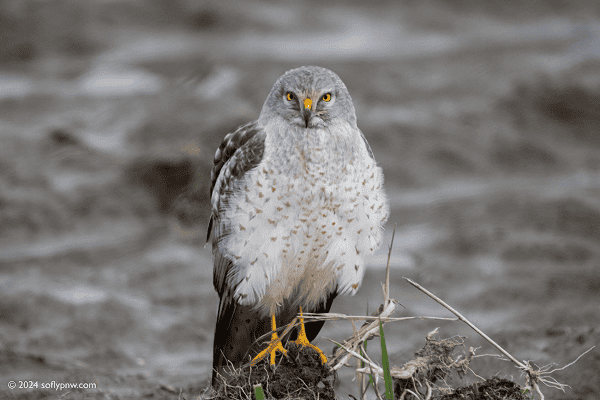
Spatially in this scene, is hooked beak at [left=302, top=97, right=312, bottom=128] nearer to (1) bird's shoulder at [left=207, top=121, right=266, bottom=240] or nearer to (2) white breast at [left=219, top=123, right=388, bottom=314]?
(2) white breast at [left=219, top=123, right=388, bottom=314]

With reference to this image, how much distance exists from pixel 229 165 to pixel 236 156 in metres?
0.09

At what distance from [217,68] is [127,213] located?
298cm

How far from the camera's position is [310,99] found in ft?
9.80

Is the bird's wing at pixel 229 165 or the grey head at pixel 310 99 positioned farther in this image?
the bird's wing at pixel 229 165

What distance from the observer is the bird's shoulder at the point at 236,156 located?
3156 mm

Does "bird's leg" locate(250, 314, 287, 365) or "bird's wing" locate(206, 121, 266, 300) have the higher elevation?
"bird's wing" locate(206, 121, 266, 300)

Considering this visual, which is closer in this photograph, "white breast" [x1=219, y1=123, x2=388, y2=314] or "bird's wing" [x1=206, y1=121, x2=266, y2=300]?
"white breast" [x1=219, y1=123, x2=388, y2=314]

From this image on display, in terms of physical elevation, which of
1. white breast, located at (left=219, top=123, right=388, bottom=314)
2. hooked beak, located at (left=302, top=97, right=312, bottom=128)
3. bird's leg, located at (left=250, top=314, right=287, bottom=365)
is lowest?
bird's leg, located at (left=250, top=314, right=287, bottom=365)

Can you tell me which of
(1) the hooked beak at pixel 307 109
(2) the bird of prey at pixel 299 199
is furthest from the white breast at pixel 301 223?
(1) the hooked beak at pixel 307 109

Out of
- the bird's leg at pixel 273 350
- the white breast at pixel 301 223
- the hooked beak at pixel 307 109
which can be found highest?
the hooked beak at pixel 307 109

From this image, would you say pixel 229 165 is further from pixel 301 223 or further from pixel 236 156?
pixel 301 223

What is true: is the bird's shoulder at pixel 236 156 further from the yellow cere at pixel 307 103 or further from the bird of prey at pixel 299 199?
the yellow cere at pixel 307 103

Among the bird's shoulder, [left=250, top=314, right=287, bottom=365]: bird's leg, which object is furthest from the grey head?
[left=250, top=314, right=287, bottom=365]: bird's leg

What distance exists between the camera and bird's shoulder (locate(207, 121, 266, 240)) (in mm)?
3156
